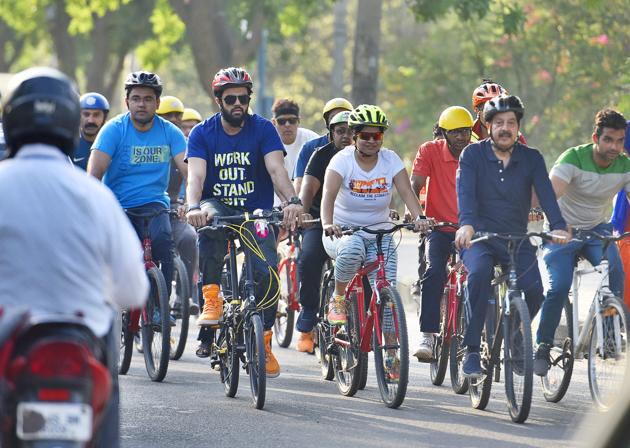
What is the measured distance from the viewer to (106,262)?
4.86 m

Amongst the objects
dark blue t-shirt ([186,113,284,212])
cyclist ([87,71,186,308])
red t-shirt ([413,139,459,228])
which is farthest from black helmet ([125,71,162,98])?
red t-shirt ([413,139,459,228])

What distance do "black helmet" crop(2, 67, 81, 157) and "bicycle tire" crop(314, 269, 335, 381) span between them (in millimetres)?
5782

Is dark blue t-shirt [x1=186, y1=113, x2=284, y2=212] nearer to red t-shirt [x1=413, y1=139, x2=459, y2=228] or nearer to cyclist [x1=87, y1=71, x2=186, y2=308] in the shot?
cyclist [x1=87, y1=71, x2=186, y2=308]

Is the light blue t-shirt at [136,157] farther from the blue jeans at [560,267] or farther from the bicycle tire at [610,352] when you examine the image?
the bicycle tire at [610,352]

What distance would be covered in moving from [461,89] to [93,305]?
2569cm

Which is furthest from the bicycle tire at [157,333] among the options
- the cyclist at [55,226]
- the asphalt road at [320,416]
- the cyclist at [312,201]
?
the cyclist at [55,226]

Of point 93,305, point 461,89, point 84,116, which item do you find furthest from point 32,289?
point 461,89

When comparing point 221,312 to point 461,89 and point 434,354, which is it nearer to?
point 434,354

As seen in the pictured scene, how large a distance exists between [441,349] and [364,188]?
1361 mm

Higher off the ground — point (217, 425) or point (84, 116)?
point (84, 116)

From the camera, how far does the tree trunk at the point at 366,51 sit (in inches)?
838

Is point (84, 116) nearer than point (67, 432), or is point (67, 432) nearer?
point (67, 432)

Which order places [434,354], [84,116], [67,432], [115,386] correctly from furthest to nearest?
[84,116] < [434,354] < [115,386] < [67,432]

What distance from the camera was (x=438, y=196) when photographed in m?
10.9
